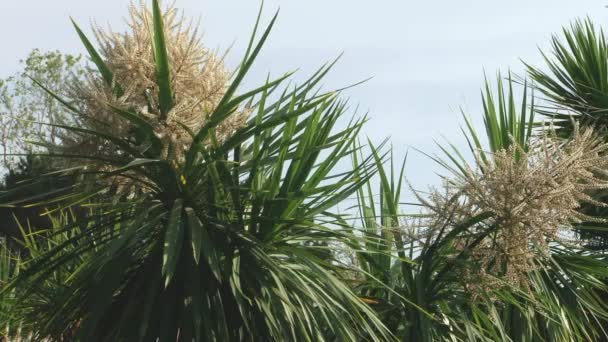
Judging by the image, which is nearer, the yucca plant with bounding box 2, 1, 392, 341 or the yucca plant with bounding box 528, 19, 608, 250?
the yucca plant with bounding box 2, 1, 392, 341

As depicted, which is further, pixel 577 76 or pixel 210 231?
pixel 577 76

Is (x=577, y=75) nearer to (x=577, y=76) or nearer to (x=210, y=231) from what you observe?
(x=577, y=76)

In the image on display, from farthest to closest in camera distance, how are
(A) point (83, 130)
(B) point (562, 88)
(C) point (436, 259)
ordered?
1. (B) point (562, 88)
2. (C) point (436, 259)
3. (A) point (83, 130)

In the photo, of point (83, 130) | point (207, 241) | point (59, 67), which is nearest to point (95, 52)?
point (83, 130)

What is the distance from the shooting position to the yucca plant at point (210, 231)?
4.53m

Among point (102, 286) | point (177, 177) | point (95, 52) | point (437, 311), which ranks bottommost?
point (437, 311)

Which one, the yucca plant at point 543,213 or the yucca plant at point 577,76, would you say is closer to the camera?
the yucca plant at point 543,213

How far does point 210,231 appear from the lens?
4.83 m

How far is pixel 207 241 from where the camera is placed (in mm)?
4574

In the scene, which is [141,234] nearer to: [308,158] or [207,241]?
[207,241]

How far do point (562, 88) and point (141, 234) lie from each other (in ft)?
19.6

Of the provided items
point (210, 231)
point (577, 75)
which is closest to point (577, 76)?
point (577, 75)

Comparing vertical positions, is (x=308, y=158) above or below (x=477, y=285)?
above

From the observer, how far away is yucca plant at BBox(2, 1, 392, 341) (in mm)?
4527
